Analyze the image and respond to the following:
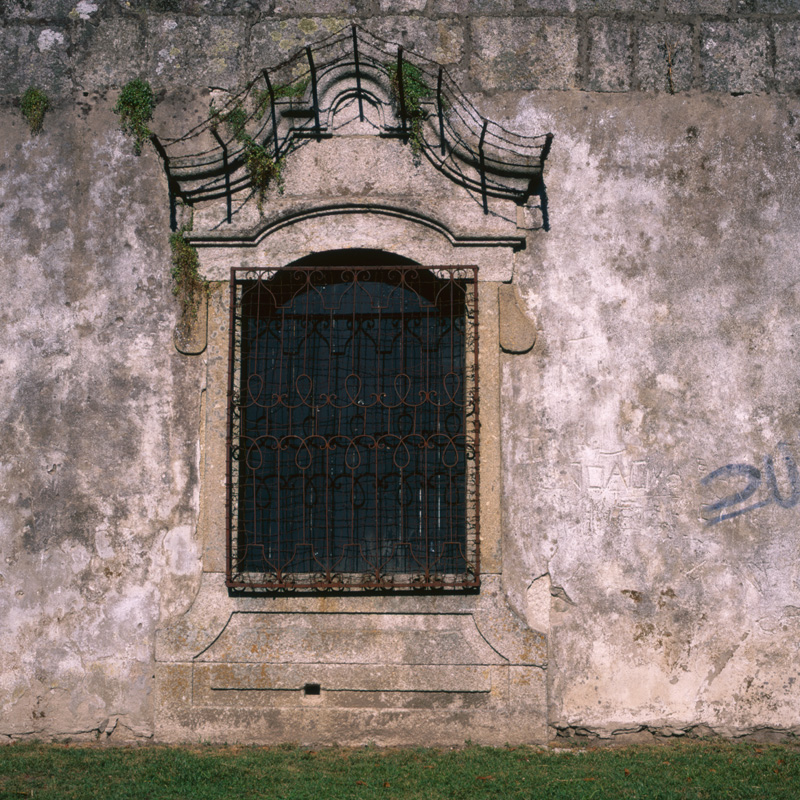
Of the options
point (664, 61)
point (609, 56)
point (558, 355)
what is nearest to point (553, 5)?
point (609, 56)

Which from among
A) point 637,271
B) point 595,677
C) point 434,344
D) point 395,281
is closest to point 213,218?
point 395,281

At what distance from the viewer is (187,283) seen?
17.6 feet

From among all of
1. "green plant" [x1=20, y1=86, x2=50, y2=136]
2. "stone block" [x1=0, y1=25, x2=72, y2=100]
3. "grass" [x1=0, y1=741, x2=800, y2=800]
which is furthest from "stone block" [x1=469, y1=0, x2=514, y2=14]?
"grass" [x1=0, y1=741, x2=800, y2=800]

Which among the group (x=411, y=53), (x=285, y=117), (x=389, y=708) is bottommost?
(x=389, y=708)

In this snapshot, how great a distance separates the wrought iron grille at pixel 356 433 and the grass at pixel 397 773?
3.18ft

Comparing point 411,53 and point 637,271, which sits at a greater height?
point 411,53

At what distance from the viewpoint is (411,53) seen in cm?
544

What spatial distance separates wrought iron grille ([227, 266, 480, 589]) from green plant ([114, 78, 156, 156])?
1032 millimetres

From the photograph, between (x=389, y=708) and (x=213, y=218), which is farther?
(x=213, y=218)

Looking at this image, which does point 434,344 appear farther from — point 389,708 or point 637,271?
point 389,708

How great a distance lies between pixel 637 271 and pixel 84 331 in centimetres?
331

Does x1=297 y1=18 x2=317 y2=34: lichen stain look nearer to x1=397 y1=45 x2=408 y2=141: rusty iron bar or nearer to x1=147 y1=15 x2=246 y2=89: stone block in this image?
x1=147 y1=15 x2=246 y2=89: stone block

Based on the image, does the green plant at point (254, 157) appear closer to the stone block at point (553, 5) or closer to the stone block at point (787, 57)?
the stone block at point (553, 5)

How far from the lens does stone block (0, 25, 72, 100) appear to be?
18.1ft
